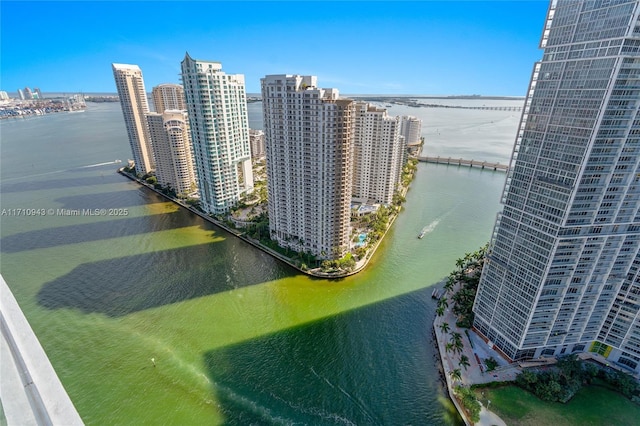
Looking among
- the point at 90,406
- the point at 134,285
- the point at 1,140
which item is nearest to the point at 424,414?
the point at 90,406

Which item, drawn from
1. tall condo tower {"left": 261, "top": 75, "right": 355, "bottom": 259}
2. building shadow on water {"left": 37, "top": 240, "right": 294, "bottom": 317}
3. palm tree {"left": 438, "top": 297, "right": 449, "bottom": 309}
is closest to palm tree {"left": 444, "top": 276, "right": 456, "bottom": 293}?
palm tree {"left": 438, "top": 297, "right": 449, "bottom": 309}

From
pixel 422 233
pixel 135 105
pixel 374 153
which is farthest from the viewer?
pixel 135 105

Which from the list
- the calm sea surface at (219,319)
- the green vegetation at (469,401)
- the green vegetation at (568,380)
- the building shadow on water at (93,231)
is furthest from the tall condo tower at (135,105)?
the green vegetation at (568,380)

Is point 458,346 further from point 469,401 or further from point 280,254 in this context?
point 280,254

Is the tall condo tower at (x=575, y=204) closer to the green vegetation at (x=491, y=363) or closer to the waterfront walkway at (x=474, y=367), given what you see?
the waterfront walkway at (x=474, y=367)

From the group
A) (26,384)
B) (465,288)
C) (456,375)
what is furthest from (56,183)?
(26,384)
